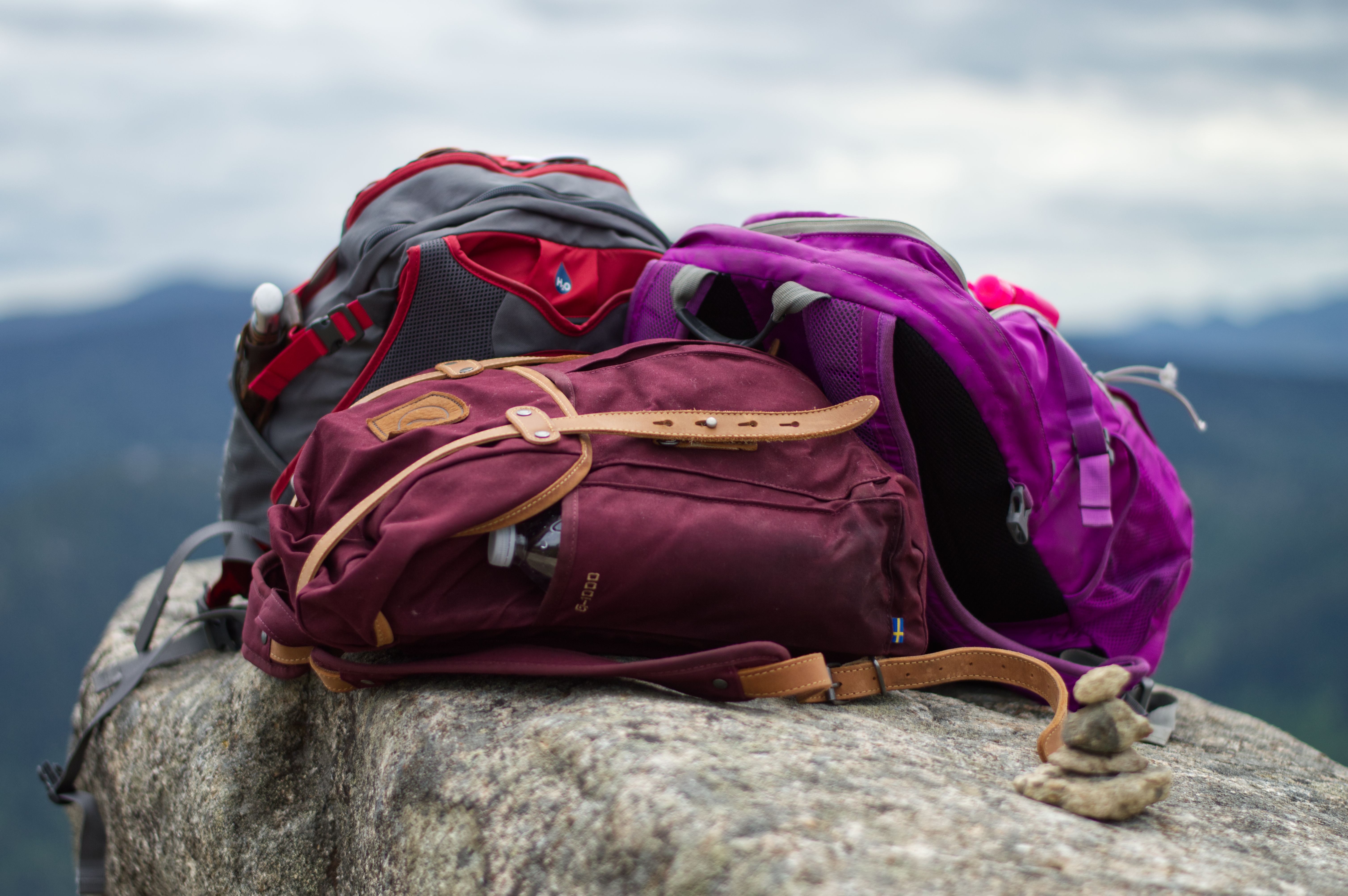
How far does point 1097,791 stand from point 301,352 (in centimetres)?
226

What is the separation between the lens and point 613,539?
1.63 metres

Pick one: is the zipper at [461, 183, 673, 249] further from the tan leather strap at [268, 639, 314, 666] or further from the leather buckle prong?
the leather buckle prong

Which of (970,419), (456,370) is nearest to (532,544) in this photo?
(456,370)

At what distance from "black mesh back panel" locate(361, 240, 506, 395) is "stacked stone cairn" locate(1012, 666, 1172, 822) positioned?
66.5 inches

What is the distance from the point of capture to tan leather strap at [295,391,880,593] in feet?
5.32

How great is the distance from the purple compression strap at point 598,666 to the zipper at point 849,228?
1240 millimetres

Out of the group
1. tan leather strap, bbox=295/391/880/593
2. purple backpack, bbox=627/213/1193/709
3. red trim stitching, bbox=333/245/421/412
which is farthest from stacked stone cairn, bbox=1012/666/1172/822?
red trim stitching, bbox=333/245/421/412

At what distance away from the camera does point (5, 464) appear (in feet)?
364

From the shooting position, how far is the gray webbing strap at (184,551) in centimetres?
265

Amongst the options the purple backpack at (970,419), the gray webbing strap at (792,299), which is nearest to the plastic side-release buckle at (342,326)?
the purple backpack at (970,419)

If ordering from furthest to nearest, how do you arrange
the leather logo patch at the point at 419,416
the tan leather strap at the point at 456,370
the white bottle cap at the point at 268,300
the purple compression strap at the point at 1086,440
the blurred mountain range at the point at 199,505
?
the blurred mountain range at the point at 199,505
the white bottle cap at the point at 268,300
the purple compression strap at the point at 1086,440
the tan leather strap at the point at 456,370
the leather logo patch at the point at 419,416

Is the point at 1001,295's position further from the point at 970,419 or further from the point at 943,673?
the point at 943,673

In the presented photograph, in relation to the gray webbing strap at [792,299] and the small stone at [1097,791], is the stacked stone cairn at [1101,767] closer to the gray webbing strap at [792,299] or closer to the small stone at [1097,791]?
the small stone at [1097,791]

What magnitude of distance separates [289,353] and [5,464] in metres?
139
